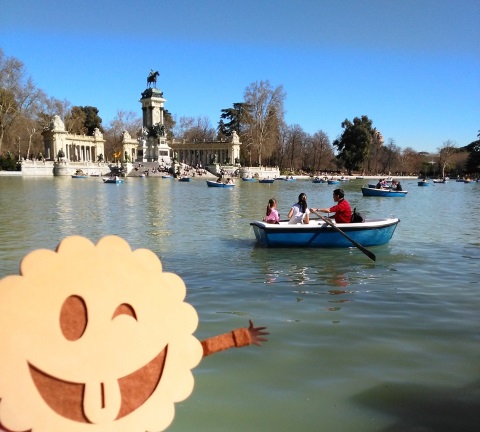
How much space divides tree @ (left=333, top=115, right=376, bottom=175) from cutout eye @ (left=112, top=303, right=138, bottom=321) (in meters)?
83.4

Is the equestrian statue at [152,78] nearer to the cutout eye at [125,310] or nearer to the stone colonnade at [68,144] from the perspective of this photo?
the stone colonnade at [68,144]

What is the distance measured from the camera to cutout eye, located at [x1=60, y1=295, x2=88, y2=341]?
1.94 meters

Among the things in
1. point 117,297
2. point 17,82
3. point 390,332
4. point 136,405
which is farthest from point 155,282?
point 17,82

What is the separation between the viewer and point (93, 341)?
2.00m

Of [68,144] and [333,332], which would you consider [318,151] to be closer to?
[68,144]

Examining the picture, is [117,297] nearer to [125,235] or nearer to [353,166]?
[125,235]

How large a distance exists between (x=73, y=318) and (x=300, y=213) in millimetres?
8853

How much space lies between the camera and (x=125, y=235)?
1326 cm

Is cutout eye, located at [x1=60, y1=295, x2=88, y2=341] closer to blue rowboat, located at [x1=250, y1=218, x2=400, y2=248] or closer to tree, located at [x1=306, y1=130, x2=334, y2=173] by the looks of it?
blue rowboat, located at [x1=250, y1=218, x2=400, y2=248]

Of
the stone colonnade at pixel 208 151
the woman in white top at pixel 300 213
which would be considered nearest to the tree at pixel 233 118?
the stone colonnade at pixel 208 151

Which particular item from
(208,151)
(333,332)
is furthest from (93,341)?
(208,151)

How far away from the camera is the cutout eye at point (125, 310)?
209cm

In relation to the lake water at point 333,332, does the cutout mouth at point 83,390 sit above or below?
above

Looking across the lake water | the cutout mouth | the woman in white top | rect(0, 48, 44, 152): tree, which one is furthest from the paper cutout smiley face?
rect(0, 48, 44, 152): tree
